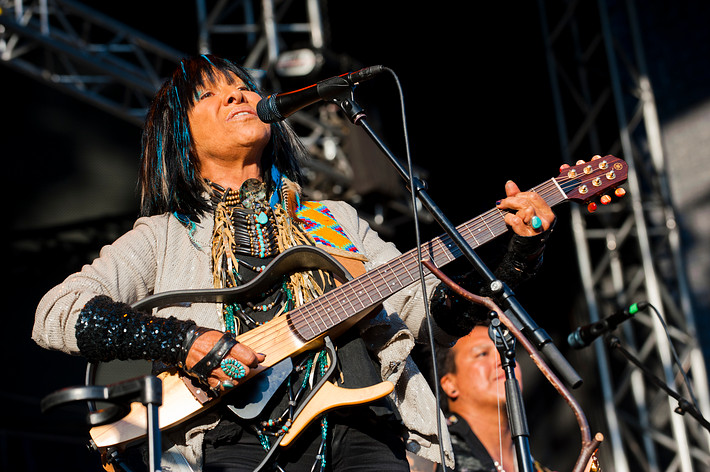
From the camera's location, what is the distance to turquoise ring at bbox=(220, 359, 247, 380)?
2.19m

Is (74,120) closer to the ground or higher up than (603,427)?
higher up

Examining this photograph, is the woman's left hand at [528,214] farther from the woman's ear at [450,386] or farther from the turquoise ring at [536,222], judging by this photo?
the woman's ear at [450,386]

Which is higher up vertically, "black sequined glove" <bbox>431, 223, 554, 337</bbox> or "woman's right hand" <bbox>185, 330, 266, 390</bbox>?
"black sequined glove" <bbox>431, 223, 554, 337</bbox>

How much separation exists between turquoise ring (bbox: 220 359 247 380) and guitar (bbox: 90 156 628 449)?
9 centimetres

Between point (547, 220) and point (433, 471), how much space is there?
2.26 meters

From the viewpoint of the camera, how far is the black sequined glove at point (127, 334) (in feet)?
7.35

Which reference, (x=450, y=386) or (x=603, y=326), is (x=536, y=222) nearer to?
(x=603, y=326)

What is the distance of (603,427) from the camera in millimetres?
6730

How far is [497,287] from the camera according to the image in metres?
2.03

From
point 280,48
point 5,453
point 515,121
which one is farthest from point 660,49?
point 5,453

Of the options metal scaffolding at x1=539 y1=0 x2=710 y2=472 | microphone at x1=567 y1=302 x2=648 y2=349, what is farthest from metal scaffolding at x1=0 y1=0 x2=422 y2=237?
microphone at x1=567 y1=302 x2=648 y2=349

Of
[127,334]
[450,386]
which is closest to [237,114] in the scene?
[127,334]

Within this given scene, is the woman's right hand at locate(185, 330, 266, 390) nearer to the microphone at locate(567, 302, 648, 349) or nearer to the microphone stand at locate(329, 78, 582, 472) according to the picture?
the microphone stand at locate(329, 78, 582, 472)

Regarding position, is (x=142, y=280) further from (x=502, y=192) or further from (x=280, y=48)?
(x=502, y=192)
